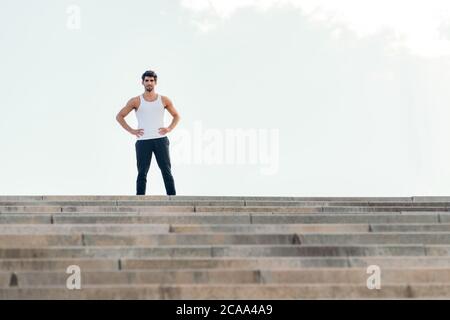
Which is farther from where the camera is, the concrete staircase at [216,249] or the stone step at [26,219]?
the stone step at [26,219]

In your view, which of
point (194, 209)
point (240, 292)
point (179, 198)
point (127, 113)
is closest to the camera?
point (240, 292)

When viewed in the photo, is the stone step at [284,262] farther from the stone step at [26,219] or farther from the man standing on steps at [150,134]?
the man standing on steps at [150,134]

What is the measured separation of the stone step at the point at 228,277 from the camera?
19.6 ft

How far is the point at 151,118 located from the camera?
9820mm

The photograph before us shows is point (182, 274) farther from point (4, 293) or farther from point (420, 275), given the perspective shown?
point (420, 275)

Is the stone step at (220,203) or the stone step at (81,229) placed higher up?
the stone step at (220,203)

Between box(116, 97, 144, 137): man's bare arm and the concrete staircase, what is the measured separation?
5.74 feet

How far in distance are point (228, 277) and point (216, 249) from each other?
0.50 metres

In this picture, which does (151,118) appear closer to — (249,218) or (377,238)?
(249,218)

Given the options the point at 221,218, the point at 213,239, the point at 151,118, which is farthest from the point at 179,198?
the point at 213,239

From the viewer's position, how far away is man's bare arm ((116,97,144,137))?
994 centimetres

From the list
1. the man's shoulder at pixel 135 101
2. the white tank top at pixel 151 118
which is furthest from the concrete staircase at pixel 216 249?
the man's shoulder at pixel 135 101

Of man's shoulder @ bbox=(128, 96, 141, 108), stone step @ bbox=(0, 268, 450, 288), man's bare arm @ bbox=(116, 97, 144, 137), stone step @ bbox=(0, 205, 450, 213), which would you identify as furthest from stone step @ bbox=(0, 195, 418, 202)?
stone step @ bbox=(0, 268, 450, 288)

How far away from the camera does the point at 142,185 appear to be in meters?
9.73
